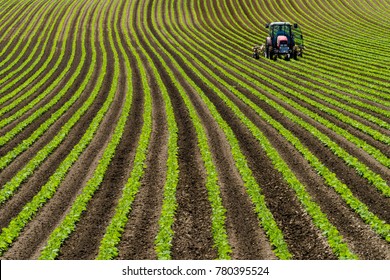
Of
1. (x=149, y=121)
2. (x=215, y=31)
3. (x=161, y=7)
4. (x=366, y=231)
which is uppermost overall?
(x=161, y=7)

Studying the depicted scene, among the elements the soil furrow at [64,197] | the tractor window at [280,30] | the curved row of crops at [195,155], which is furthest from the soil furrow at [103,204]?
the tractor window at [280,30]

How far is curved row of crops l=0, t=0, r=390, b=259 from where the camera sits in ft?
38.0

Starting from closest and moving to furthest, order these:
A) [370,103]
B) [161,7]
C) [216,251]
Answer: [216,251] → [370,103] → [161,7]

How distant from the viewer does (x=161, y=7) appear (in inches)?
2525

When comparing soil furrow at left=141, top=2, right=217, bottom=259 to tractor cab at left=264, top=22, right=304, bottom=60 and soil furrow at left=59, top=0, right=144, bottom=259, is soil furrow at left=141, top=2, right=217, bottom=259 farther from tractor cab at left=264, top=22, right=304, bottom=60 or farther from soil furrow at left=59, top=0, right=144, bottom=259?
tractor cab at left=264, top=22, right=304, bottom=60

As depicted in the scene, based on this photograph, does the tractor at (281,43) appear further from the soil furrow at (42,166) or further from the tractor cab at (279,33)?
the soil furrow at (42,166)

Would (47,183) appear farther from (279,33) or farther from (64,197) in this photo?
(279,33)

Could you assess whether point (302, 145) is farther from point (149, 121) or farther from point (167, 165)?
point (149, 121)

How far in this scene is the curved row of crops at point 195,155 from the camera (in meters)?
11.6

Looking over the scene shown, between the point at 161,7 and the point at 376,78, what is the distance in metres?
43.3

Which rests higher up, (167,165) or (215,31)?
(215,31)

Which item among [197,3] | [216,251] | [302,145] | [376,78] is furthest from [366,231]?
[197,3]

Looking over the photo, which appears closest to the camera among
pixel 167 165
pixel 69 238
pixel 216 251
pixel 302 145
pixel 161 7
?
pixel 216 251

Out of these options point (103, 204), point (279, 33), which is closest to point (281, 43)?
point (279, 33)
